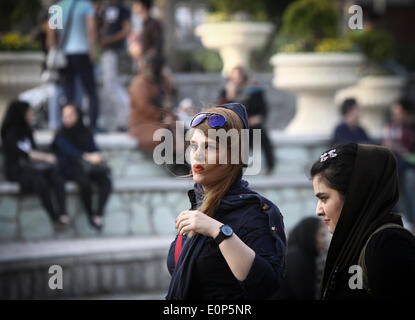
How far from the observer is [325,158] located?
2.62 m

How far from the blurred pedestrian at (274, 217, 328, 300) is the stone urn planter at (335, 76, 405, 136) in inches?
218

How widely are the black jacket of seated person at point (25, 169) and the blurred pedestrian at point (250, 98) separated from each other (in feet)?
5.83

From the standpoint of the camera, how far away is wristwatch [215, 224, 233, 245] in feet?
7.99

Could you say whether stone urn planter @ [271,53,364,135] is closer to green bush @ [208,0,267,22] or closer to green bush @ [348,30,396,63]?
green bush @ [348,30,396,63]

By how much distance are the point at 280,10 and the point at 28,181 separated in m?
10.1

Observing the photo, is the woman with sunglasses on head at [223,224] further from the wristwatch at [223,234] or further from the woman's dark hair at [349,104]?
the woman's dark hair at [349,104]

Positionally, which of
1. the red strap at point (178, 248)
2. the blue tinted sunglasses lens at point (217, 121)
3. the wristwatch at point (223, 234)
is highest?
the blue tinted sunglasses lens at point (217, 121)

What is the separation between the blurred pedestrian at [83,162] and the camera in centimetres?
724

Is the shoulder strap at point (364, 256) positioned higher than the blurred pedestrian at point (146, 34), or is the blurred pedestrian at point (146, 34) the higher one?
the blurred pedestrian at point (146, 34)

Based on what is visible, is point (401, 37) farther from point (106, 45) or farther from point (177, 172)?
point (177, 172)

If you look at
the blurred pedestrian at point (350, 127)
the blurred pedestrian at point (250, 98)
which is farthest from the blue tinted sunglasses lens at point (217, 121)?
the blurred pedestrian at point (350, 127)

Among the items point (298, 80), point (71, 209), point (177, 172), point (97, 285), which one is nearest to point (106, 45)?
point (298, 80)

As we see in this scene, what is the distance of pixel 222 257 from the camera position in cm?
254

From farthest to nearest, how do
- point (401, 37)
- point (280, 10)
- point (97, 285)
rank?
point (401, 37)
point (280, 10)
point (97, 285)
